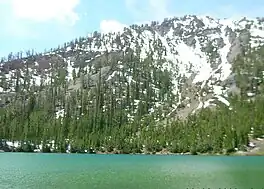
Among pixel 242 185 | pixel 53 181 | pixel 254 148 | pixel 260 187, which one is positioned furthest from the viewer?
pixel 254 148

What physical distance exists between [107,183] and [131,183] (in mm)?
3695

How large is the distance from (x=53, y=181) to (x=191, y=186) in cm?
2211

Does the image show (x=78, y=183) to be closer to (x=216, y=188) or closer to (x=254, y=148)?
(x=216, y=188)

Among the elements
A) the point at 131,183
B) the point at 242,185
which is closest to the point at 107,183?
the point at 131,183

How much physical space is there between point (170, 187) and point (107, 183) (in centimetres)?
1009

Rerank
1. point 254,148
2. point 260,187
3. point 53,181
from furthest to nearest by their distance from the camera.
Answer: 1. point 254,148
2. point 53,181
3. point 260,187

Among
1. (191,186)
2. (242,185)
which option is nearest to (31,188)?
(191,186)

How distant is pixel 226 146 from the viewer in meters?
199

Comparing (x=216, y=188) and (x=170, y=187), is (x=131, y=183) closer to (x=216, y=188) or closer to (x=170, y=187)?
(x=170, y=187)

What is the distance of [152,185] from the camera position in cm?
5872

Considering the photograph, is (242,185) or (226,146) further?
(226,146)

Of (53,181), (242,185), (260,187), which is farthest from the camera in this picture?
(53,181)

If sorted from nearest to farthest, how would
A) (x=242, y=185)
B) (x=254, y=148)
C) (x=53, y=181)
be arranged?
(x=242, y=185), (x=53, y=181), (x=254, y=148)

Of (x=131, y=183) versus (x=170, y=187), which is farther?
(x=131, y=183)
